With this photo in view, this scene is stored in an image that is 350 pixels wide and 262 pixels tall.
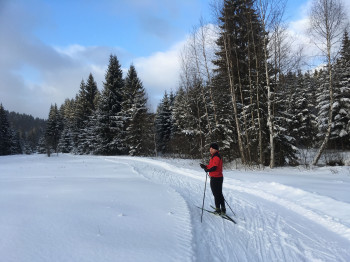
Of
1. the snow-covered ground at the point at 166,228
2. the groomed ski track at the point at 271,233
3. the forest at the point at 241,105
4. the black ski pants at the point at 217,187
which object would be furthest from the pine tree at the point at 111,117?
the groomed ski track at the point at 271,233

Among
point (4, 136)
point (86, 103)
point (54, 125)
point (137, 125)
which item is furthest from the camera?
point (54, 125)

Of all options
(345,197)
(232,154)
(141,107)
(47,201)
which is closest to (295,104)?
(232,154)

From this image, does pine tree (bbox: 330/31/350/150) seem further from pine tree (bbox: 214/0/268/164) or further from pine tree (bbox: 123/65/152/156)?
pine tree (bbox: 123/65/152/156)

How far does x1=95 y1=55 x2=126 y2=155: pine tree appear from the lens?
112 feet

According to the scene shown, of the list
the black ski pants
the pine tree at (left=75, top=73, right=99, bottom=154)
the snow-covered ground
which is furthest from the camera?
the pine tree at (left=75, top=73, right=99, bottom=154)

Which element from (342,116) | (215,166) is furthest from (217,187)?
(342,116)

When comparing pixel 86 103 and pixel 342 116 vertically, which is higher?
pixel 86 103

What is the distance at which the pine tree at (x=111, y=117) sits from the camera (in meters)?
34.2

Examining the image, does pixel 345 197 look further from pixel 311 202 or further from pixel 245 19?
pixel 245 19

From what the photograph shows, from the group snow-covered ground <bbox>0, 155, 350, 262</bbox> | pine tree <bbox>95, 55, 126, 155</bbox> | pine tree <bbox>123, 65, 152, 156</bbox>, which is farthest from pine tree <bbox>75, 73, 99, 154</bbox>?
snow-covered ground <bbox>0, 155, 350, 262</bbox>

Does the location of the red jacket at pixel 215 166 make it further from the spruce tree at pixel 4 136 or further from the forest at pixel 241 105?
the spruce tree at pixel 4 136

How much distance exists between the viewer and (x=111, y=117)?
34781 mm

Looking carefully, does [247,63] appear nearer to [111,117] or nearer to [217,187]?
[217,187]

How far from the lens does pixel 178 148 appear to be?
28.7 meters
